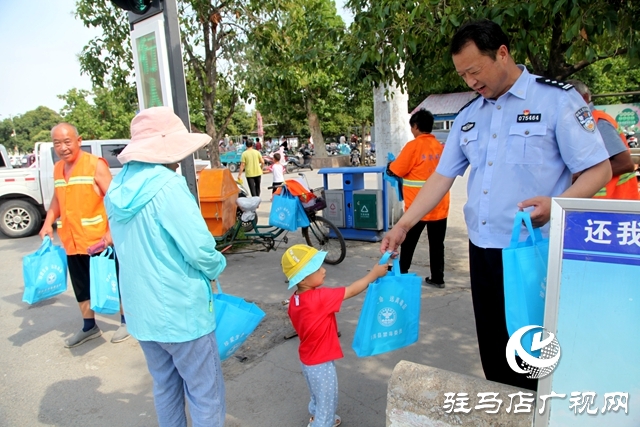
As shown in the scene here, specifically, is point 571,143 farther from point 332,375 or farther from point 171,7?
point 171,7

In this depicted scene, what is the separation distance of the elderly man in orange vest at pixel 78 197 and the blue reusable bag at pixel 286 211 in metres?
2.15

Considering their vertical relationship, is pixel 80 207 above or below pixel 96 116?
below

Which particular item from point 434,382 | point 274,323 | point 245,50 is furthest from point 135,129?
point 245,50

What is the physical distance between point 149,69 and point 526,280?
3332 mm

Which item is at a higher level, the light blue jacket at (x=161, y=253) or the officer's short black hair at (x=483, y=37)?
the officer's short black hair at (x=483, y=37)

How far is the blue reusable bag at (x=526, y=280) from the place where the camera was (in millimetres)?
1636

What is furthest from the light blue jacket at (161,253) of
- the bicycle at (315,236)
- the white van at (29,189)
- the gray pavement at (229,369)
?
the white van at (29,189)

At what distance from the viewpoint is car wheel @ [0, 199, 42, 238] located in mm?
9602

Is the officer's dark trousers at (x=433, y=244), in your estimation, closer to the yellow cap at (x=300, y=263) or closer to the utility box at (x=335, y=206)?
the utility box at (x=335, y=206)

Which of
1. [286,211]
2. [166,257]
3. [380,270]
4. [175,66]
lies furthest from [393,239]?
[286,211]

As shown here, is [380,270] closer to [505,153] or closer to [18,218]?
[505,153]

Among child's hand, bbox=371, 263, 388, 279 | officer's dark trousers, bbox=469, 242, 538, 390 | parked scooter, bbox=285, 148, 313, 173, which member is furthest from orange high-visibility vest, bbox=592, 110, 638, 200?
parked scooter, bbox=285, 148, 313, 173

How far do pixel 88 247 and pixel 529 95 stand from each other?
11.7ft

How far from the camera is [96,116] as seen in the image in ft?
78.5
